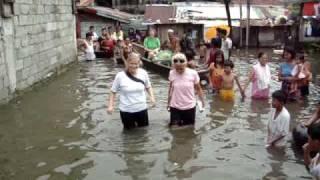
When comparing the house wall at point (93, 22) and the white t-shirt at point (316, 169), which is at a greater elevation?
the house wall at point (93, 22)

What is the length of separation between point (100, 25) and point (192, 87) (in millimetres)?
28335

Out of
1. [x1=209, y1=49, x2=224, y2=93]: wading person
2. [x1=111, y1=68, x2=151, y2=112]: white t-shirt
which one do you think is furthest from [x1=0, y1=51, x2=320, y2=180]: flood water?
[x1=111, y1=68, x2=151, y2=112]: white t-shirt

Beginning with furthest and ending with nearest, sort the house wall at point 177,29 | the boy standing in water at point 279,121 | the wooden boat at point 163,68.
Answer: the house wall at point 177,29 < the wooden boat at point 163,68 < the boy standing in water at point 279,121

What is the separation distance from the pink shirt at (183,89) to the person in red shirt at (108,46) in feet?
51.2

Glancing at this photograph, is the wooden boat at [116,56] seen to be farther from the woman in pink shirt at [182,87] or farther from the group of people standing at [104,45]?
the woman in pink shirt at [182,87]

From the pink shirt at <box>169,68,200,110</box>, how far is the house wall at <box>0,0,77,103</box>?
15.8 ft

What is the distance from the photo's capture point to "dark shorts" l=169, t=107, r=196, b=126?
8.97m

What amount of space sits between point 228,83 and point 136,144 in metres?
4.30

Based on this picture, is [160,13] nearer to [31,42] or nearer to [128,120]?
[31,42]

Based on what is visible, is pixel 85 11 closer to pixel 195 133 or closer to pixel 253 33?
pixel 253 33

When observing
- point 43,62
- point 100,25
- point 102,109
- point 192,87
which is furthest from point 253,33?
point 192,87

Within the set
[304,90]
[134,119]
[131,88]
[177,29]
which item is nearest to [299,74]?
[304,90]

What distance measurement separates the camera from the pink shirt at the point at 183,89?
8.71m

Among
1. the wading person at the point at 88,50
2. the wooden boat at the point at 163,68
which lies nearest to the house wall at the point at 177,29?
the wading person at the point at 88,50
